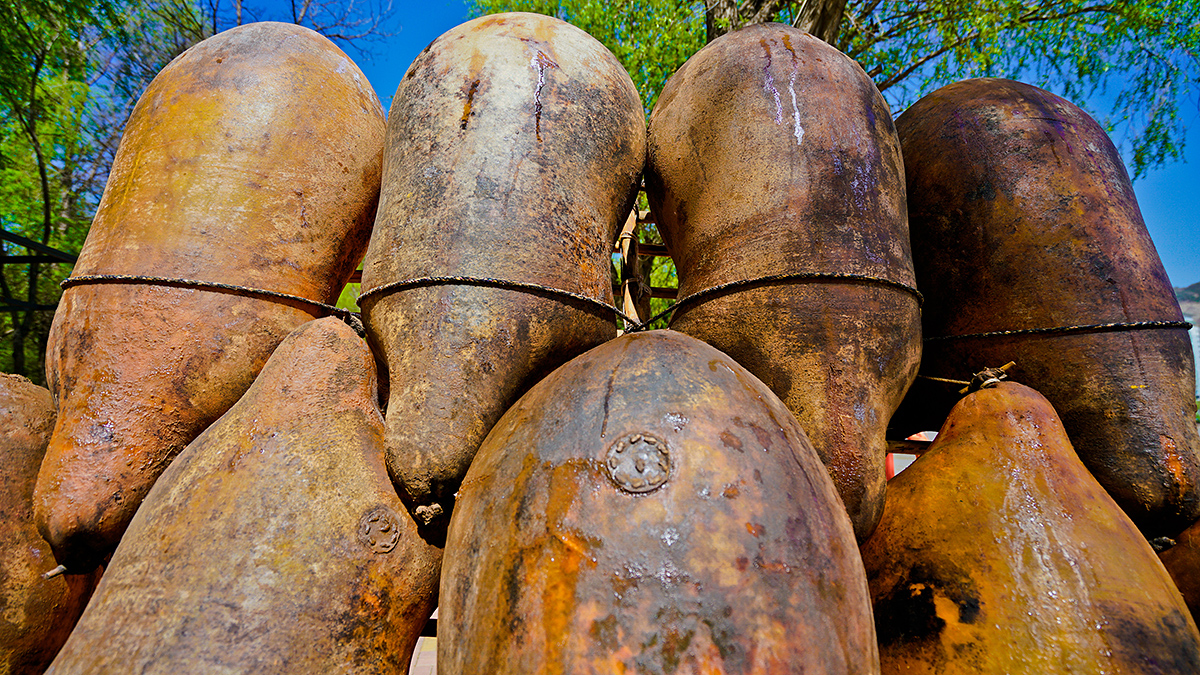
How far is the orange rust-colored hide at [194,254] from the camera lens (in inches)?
64.8

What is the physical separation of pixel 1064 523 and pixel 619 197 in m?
1.41

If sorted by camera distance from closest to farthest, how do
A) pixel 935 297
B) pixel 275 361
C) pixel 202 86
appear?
pixel 275 361, pixel 202 86, pixel 935 297

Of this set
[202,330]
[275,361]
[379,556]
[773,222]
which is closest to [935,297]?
[773,222]

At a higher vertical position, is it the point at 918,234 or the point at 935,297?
the point at 918,234

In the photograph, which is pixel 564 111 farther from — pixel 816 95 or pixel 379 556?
pixel 379 556

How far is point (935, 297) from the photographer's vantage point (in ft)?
6.82

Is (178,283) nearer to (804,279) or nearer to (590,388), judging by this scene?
(590,388)

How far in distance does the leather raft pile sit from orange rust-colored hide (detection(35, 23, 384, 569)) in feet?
0.03

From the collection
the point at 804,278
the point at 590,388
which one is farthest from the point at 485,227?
the point at 804,278

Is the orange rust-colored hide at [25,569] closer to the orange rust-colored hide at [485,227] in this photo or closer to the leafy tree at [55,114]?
the orange rust-colored hide at [485,227]

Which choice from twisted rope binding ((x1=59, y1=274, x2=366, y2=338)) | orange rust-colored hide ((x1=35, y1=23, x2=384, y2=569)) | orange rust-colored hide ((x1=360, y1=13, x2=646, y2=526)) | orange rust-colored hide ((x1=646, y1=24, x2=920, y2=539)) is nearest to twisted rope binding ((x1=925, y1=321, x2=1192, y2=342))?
orange rust-colored hide ((x1=646, y1=24, x2=920, y2=539))

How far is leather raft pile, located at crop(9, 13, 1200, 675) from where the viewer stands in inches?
44.6

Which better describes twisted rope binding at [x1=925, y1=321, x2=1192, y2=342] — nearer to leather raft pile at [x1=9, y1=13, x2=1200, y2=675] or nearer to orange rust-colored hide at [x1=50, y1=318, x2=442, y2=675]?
leather raft pile at [x1=9, y1=13, x2=1200, y2=675]

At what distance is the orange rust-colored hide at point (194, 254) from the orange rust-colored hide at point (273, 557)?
0.20 metres
